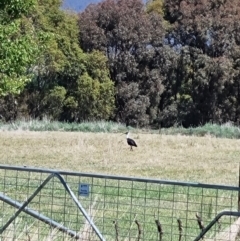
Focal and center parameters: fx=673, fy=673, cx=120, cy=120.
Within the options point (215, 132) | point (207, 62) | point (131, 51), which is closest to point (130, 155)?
point (215, 132)

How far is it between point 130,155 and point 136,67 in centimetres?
2227

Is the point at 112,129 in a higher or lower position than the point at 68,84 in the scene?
lower

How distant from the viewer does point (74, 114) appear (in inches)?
1586

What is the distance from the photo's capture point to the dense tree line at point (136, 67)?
40.0 m

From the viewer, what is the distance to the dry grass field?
51.7 ft

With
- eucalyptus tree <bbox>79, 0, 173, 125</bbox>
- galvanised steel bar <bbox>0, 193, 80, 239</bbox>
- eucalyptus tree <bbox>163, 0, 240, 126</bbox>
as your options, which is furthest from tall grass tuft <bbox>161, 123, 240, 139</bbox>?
galvanised steel bar <bbox>0, 193, 80, 239</bbox>

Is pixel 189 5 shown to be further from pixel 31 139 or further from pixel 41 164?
pixel 41 164

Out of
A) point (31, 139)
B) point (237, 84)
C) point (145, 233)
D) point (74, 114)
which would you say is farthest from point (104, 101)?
point (145, 233)

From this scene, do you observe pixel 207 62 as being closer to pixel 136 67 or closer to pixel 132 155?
pixel 136 67

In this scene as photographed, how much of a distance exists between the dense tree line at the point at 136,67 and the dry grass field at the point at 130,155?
14.4 meters

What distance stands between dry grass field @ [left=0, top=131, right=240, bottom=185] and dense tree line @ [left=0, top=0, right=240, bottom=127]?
1439 cm

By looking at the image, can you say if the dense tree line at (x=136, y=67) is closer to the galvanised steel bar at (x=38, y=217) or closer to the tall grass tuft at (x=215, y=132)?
the tall grass tuft at (x=215, y=132)

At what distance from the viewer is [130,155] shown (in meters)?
19.5

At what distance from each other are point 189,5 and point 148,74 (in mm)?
5334
